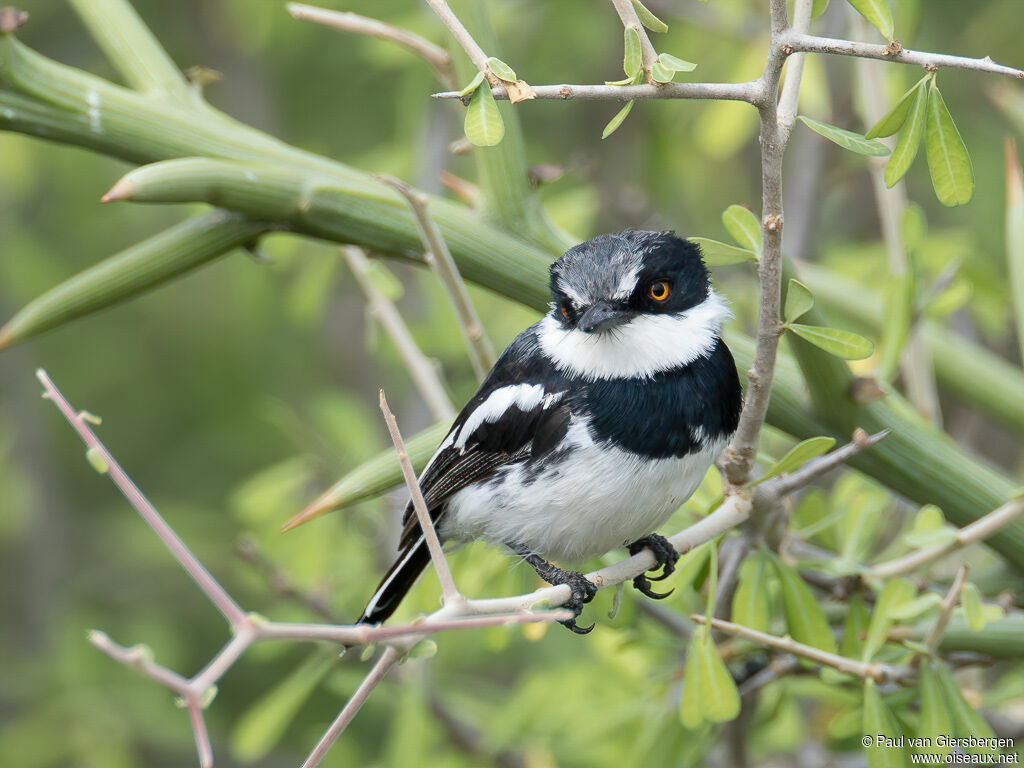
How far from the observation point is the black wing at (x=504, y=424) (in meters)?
2.43

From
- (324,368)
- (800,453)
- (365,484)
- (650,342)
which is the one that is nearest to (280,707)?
(365,484)

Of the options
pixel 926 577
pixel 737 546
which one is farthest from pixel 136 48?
pixel 926 577

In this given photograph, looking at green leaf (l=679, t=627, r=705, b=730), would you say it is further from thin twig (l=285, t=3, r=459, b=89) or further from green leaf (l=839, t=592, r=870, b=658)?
thin twig (l=285, t=3, r=459, b=89)

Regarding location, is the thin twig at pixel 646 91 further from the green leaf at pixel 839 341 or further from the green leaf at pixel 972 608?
the green leaf at pixel 972 608

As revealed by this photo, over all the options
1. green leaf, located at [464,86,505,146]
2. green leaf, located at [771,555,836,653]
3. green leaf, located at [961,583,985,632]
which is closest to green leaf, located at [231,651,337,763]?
green leaf, located at [771,555,836,653]

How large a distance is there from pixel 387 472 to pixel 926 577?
135 centimetres

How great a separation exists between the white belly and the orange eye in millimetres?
324

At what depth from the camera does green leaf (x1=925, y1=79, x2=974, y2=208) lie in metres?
1.73

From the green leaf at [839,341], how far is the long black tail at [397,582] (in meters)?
1.14

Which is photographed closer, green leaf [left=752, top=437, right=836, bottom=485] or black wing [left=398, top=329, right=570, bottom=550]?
green leaf [left=752, top=437, right=836, bottom=485]

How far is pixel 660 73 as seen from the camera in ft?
4.90

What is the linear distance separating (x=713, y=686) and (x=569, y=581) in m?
0.42

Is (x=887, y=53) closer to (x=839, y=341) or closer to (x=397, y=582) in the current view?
(x=839, y=341)

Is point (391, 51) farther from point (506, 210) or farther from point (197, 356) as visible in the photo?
point (197, 356)
